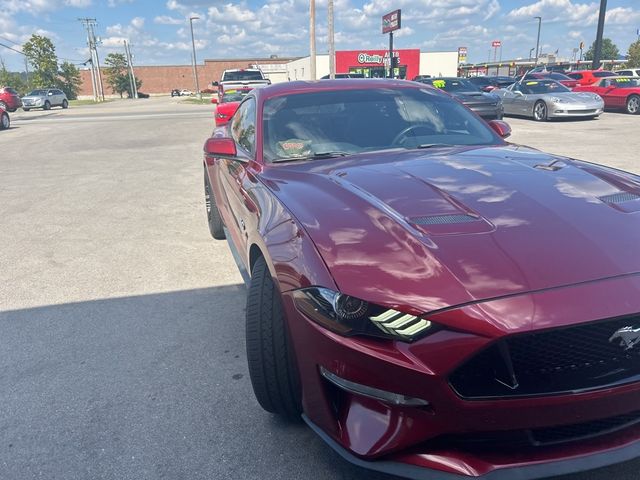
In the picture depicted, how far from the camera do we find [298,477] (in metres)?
2.21

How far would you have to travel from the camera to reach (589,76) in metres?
24.3

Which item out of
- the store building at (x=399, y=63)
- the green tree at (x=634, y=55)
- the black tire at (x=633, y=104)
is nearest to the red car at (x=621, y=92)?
the black tire at (x=633, y=104)

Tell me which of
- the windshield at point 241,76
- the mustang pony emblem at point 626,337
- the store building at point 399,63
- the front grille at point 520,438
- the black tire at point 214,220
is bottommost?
the black tire at point 214,220

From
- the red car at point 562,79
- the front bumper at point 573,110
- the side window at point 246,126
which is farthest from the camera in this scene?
the red car at point 562,79

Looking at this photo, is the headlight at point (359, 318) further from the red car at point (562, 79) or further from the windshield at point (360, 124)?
the red car at point (562, 79)

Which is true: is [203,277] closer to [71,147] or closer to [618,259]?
[618,259]

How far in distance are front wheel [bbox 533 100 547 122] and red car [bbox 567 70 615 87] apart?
517 centimetres

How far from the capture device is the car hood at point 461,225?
1785 mm

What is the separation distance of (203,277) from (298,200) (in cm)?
226

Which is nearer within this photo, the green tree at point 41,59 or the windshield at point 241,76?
the windshield at point 241,76

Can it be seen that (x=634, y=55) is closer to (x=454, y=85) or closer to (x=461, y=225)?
(x=454, y=85)

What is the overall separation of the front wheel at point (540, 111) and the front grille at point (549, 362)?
674 inches

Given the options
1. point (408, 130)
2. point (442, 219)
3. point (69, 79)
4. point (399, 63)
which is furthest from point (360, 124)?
point (69, 79)

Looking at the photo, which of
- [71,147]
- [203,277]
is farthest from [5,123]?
[203,277]
